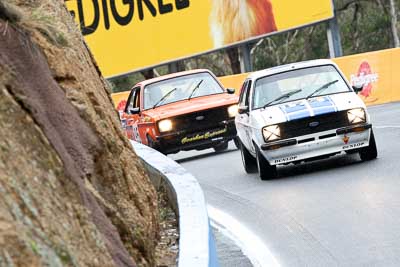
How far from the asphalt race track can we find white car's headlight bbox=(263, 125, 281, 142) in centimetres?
61

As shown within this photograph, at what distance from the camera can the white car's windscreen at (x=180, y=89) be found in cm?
2155

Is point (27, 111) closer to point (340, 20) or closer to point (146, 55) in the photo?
point (146, 55)

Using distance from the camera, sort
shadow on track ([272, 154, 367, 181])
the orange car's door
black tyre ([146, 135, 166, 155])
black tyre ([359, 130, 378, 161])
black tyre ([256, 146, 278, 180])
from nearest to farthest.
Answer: black tyre ([256, 146, 278, 180])
black tyre ([359, 130, 378, 161])
shadow on track ([272, 154, 367, 181])
black tyre ([146, 135, 166, 155])
the orange car's door

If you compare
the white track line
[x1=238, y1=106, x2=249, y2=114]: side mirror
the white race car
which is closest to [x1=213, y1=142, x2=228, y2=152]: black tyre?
[x1=238, y1=106, x2=249, y2=114]: side mirror

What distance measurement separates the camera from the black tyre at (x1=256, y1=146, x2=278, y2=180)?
1501 centimetres

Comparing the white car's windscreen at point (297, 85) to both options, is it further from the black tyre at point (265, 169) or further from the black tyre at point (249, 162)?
the black tyre at point (249, 162)

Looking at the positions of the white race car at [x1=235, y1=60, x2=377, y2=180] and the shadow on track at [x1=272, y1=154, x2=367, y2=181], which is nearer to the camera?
the white race car at [x1=235, y1=60, x2=377, y2=180]

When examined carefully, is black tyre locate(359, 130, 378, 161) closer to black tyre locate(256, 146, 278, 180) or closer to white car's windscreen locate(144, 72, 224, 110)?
black tyre locate(256, 146, 278, 180)

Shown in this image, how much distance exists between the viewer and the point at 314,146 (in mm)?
14891

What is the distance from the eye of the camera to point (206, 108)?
20.7 metres

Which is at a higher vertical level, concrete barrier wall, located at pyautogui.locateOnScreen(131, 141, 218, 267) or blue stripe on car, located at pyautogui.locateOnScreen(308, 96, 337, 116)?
concrete barrier wall, located at pyautogui.locateOnScreen(131, 141, 218, 267)

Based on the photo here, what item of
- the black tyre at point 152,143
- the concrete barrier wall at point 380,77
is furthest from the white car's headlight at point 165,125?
the concrete barrier wall at point 380,77

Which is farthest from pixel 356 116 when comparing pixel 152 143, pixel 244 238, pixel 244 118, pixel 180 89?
pixel 180 89

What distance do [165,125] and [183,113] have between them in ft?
1.36
